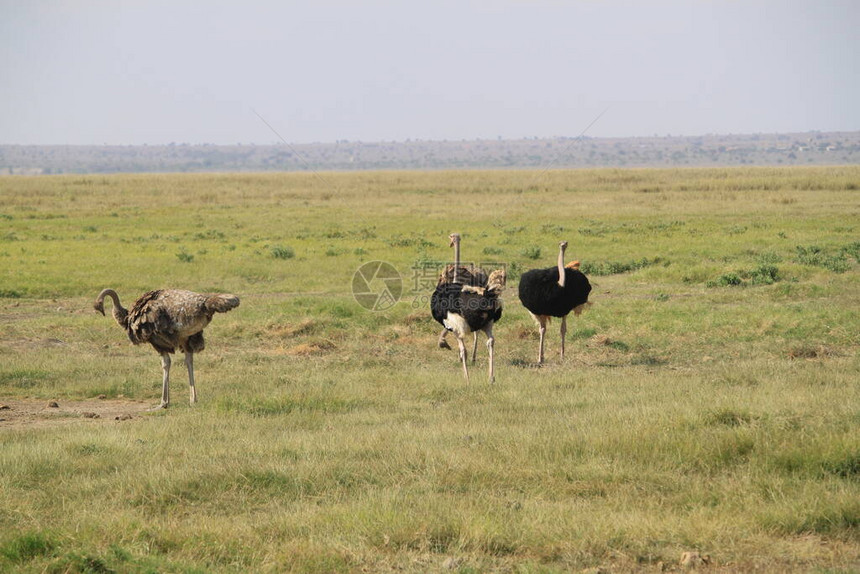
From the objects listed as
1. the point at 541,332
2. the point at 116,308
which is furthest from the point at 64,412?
the point at 541,332

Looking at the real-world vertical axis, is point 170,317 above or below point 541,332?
above

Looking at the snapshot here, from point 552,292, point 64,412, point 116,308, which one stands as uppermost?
point 116,308

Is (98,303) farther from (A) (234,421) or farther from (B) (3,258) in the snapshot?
(B) (3,258)

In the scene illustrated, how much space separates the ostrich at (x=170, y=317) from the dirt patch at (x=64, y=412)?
0.47 m

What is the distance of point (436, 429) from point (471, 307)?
334cm

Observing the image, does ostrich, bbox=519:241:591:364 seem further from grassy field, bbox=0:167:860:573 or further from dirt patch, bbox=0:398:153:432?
dirt patch, bbox=0:398:153:432

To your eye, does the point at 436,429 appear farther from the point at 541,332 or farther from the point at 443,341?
the point at 443,341

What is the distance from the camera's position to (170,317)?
10938mm

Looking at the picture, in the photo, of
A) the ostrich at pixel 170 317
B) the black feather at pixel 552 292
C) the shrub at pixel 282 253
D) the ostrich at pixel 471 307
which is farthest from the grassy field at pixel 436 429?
the shrub at pixel 282 253

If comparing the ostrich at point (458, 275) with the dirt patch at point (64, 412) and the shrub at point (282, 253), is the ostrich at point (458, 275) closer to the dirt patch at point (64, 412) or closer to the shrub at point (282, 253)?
the dirt patch at point (64, 412)

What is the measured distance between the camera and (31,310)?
18469 millimetres

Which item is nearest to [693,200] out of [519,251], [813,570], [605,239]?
[605,239]

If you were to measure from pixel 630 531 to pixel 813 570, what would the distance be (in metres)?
1.13

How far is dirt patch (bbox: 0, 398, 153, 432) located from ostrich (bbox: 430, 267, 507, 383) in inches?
159
